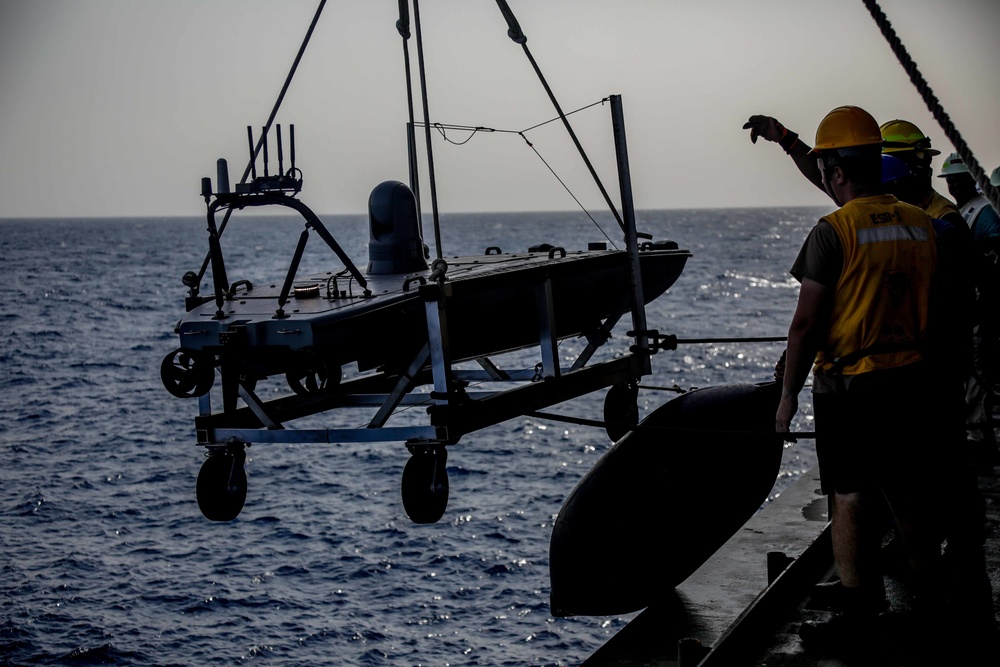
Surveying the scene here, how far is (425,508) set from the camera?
29.2 feet

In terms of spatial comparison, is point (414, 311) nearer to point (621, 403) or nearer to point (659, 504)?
point (659, 504)

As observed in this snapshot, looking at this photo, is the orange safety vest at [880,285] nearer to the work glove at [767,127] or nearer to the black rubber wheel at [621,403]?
the work glove at [767,127]

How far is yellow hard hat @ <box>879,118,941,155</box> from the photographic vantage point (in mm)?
7707

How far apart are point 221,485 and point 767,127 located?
4.86 meters

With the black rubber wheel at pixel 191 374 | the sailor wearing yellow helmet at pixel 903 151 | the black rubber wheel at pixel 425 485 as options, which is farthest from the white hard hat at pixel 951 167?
the black rubber wheel at pixel 191 374

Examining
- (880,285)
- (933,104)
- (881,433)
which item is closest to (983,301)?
(881,433)

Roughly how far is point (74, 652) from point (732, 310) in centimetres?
5850

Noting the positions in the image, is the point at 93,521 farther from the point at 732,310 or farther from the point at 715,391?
the point at 732,310

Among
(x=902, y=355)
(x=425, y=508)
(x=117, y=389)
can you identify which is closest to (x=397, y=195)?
(x=425, y=508)

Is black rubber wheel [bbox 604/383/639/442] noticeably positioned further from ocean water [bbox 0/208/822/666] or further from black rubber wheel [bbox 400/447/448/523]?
black rubber wheel [bbox 400/447/448/523]

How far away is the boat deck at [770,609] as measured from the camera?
6.64 metres

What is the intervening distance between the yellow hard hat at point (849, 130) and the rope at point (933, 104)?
0.82 meters

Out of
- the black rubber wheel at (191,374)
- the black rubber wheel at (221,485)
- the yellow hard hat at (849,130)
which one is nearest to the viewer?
the yellow hard hat at (849,130)

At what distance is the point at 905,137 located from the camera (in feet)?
26.3
